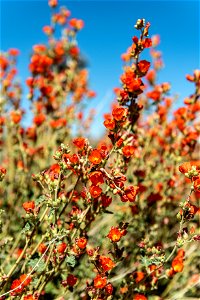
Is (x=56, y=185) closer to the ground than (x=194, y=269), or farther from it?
farther from it

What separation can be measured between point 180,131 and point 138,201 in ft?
2.24

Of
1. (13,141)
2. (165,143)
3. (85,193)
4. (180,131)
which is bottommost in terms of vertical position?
(85,193)

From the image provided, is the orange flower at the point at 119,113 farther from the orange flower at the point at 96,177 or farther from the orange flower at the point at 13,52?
the orange flower at the point at 13,52

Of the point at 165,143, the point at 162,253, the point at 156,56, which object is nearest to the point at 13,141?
the point at 165,143

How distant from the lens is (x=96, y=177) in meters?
1.60

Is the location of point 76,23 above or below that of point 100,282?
above

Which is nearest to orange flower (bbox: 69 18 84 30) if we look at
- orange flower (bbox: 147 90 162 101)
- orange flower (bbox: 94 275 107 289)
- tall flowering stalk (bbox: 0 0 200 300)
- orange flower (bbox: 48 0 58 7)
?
tall flowering stalk (bbox: 0 0 200 300)

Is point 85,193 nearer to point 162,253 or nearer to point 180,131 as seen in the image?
point 162,253

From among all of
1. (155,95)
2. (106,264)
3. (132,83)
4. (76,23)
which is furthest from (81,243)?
(76,23)

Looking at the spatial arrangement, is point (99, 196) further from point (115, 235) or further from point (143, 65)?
point (143, 65)

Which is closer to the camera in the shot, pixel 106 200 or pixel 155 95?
pixel 106 200

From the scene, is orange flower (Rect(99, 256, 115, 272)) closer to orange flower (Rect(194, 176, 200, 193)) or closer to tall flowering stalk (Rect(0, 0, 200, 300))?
tall flowering stalk (Rect(0, 0, 200, 300))

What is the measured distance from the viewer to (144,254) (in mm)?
1784

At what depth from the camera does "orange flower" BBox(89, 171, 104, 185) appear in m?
1.59
